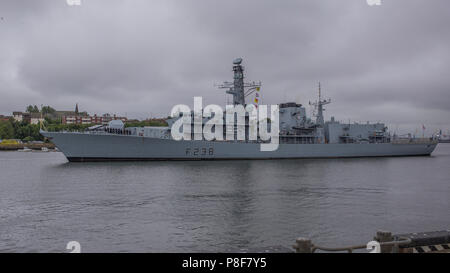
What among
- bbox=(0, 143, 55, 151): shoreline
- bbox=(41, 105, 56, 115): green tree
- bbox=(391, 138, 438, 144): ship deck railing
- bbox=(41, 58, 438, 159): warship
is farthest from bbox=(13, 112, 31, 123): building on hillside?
bbox=(391, 138, 438, 144): ship deck railing

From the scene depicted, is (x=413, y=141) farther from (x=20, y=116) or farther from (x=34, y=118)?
(x=20, y=116)

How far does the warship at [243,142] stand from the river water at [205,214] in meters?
15.0

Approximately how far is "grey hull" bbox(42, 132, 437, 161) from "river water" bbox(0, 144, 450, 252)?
574 inches

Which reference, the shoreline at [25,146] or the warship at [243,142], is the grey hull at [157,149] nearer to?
the warship at [243,142]

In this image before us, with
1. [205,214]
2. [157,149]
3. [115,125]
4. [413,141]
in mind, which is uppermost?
[115,125]

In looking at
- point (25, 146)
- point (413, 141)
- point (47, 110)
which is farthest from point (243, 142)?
point (47, 110)

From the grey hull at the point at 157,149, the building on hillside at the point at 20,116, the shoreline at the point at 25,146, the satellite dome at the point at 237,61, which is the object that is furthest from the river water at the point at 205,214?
the building on hillside at the point at 20,116

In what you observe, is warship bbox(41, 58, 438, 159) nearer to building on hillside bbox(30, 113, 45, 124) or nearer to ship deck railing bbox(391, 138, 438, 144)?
ship deck railing bbox(391, 138, 438, 144)

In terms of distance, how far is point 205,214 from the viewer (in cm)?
1289

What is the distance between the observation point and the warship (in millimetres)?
Answer: 36719

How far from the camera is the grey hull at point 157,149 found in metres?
36.2

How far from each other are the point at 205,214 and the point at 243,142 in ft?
100

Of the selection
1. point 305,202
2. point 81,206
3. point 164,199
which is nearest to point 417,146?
point 305,202
